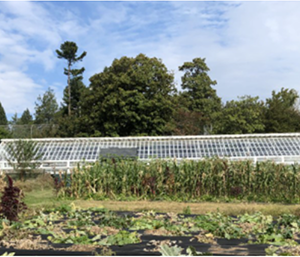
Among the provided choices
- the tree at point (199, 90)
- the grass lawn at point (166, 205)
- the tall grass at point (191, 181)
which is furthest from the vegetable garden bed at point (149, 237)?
the tree at point (199, 90)

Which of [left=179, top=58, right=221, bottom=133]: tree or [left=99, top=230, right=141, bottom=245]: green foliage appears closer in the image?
[left=99, top=230, right=141, bottom=245]: green foliage

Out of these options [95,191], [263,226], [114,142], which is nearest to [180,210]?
[263,226]

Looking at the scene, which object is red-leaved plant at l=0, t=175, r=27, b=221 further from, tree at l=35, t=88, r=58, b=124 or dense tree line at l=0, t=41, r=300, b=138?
tree at l=35, t=88, r=58, b=124

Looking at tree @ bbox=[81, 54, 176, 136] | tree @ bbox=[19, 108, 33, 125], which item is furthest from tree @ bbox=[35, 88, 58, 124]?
tree @ bbox=[81, 54, 176, 136]

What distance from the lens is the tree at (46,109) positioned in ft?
124

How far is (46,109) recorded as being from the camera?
38.1m

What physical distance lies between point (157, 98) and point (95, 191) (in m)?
13.8

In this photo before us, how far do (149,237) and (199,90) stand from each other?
3124 centimetres

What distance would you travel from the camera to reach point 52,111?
126 ft

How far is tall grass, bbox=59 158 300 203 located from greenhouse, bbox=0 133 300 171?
4.52 metres

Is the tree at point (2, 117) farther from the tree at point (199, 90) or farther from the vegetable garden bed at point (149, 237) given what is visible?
the vegetable garden bed at point (149, 237)

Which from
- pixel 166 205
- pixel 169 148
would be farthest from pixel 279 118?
pixel 166 205

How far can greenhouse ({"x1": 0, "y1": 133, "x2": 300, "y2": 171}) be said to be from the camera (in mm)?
15266

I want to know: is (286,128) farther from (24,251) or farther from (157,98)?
(24,251)
